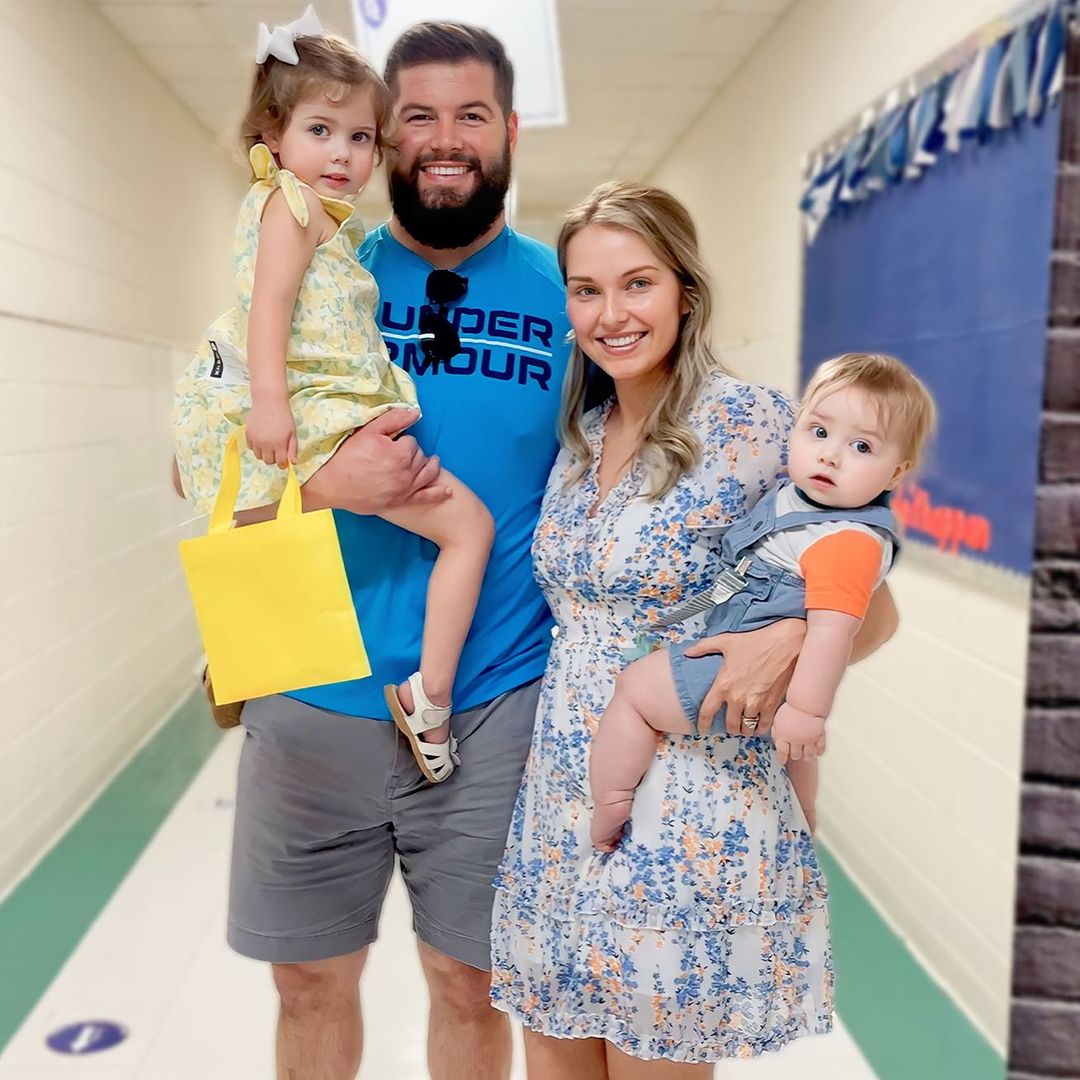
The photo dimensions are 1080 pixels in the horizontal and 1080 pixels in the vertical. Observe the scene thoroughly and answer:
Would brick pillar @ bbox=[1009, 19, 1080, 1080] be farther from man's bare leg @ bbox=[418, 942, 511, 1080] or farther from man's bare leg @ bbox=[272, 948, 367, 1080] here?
man's bare leg @ bbox=[272, 948, 367, 1080]

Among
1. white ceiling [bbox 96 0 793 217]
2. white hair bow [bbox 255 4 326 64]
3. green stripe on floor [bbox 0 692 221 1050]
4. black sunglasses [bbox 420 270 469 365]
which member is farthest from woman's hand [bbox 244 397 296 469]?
white ceiling [bbox 96 0 793 217]

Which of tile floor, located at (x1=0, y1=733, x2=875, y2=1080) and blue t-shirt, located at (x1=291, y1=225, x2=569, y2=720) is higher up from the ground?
blue t-shirt, located at (x1=291, y1=225, x2=569, y2=720)

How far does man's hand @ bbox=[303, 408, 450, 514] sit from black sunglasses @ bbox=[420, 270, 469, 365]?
0.40ft

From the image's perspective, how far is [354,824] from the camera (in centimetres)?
148

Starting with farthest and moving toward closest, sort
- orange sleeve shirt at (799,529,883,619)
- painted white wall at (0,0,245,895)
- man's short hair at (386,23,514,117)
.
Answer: painted white wall at (0,0,245,895), man's short hair at (386,23,514,117), orange sleeve shirt at (799,529,883,619)

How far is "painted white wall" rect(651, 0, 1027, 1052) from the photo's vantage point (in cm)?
225

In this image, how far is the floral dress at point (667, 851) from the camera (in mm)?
1160

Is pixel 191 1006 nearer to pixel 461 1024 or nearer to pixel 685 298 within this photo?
pixel 461 1024

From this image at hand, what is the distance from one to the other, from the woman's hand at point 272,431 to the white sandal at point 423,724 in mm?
325

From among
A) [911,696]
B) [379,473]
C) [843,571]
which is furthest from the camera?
[911,696]

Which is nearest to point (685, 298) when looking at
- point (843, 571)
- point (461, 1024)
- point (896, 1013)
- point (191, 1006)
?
point (843, 571)

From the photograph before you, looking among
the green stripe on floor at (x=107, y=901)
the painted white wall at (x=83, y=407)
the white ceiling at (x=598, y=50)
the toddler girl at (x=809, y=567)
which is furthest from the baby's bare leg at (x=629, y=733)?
the white ceiling at (x=598, y=50)

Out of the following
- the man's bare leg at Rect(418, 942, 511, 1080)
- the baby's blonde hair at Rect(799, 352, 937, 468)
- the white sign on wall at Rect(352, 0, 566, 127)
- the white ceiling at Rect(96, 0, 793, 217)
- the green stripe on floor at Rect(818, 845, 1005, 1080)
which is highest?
the white ceiling at Rect(96, 0, 793, 217)

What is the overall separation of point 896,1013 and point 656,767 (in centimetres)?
150
